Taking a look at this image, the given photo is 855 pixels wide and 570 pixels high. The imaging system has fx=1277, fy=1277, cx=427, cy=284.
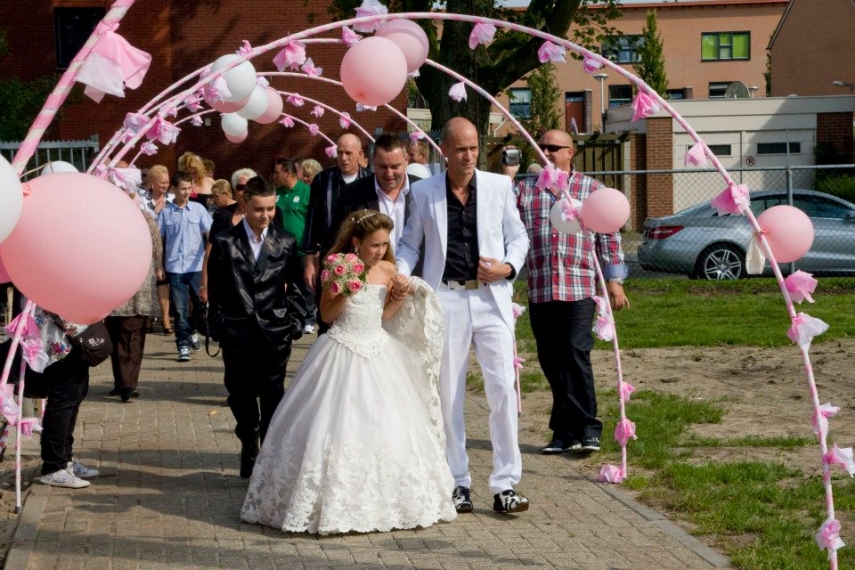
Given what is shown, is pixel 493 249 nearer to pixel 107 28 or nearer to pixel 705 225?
pixel 107 28

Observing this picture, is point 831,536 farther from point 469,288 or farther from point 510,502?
point 469,288

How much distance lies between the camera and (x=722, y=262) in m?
21.0

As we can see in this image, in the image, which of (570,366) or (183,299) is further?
(183,299)

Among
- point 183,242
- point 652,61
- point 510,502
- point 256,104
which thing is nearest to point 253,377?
point 510,502

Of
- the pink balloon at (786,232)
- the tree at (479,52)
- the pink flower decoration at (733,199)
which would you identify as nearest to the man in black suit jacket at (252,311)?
the pink flower decoration at (733,199)

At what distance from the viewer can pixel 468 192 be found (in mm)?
7629

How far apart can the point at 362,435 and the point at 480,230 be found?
4.69 ft

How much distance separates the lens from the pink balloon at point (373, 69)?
7.42m

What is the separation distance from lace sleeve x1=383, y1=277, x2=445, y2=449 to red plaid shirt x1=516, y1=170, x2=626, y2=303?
78.3 inches

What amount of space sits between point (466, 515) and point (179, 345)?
26.4ft

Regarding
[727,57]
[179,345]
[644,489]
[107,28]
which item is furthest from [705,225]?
[727,57]

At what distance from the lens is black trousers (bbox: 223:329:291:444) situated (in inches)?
338

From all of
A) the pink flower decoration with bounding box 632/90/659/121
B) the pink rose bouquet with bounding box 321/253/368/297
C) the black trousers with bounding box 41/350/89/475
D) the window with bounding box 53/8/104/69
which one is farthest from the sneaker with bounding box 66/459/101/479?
the window with bounding box 53/8/104/69

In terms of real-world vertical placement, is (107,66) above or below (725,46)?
below
